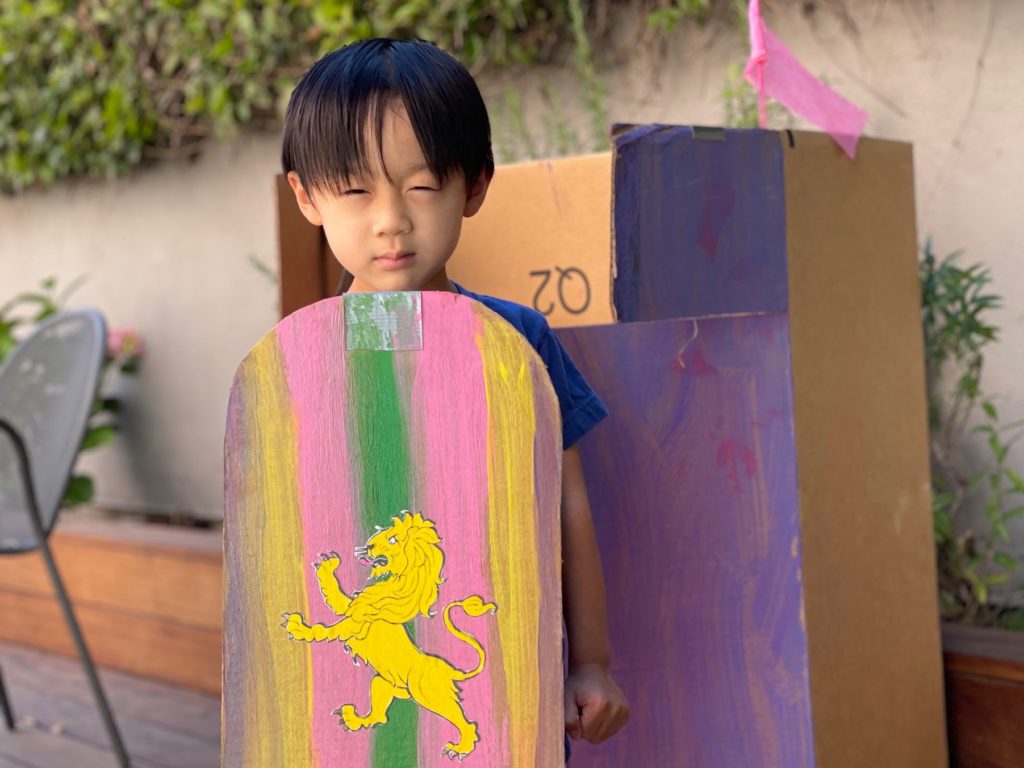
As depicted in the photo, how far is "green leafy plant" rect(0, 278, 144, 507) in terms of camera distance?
3834 millimetres

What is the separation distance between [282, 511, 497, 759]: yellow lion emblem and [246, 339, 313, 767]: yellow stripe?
3 cm

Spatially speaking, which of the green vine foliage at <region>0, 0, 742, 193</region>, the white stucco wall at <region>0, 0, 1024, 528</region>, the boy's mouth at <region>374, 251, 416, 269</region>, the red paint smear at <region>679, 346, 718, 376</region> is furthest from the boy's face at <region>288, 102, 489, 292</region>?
the green vine foliage at <region>0, 0, 742, 193</region>

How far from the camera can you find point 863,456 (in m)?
1.62

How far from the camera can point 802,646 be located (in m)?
1.41

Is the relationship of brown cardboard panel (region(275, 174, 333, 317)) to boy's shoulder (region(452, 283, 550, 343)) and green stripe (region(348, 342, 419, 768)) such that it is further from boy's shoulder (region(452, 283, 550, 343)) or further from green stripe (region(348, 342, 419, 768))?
green stripe (region(348, 342, 419, 768))

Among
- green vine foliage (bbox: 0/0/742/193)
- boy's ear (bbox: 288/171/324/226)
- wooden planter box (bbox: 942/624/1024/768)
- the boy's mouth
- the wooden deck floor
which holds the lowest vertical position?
the wooden deck floor

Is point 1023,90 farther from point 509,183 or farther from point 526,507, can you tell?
point 526,507

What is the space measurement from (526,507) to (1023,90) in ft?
4.43

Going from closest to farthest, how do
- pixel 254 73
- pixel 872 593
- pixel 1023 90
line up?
pixel 872 593 < pixel 1023 90 < pixel 254 73

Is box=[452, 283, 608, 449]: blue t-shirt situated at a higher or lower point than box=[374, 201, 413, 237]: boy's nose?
lower

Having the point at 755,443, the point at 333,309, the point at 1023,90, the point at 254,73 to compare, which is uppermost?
the point at 254,73

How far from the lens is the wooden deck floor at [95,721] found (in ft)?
8.49

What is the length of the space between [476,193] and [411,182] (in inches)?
4.1

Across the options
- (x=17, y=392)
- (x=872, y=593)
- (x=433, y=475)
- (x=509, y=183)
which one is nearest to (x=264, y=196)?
(x=17, y=392)
